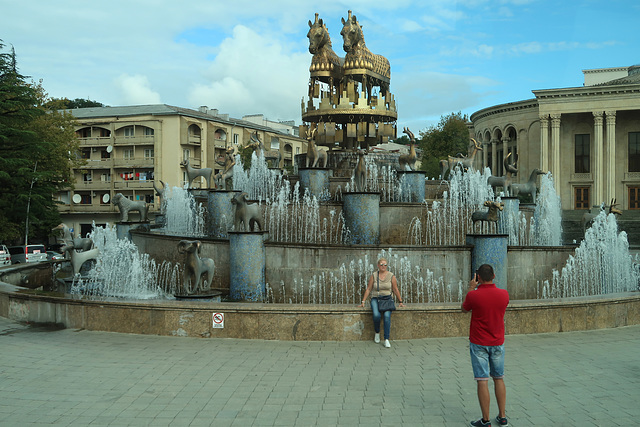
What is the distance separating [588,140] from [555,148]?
3.84 metres

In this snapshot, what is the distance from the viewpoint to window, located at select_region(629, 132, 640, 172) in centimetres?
5294

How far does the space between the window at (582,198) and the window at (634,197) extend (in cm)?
373

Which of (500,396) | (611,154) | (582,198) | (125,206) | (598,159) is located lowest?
(500,396)

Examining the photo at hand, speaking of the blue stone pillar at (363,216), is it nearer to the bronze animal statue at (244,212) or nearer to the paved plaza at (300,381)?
the bronze animal statue at (244,212)

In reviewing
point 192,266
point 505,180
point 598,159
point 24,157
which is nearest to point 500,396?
point 192,266

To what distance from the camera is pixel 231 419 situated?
634 centimetres

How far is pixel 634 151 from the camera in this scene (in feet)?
174

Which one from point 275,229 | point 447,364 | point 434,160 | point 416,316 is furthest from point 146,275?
point 434,160

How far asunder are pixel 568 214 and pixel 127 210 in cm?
4059

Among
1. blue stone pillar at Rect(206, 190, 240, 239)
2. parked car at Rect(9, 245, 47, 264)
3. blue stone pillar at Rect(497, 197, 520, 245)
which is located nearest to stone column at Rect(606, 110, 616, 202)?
blue stone pillar at Rect(497, 197, 520, 245)

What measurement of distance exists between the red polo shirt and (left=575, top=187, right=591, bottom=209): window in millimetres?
53377

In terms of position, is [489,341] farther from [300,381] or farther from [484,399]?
[300,381]

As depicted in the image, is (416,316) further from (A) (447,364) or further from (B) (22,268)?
(B) (22,268)

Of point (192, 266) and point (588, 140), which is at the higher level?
point (588, 140)
